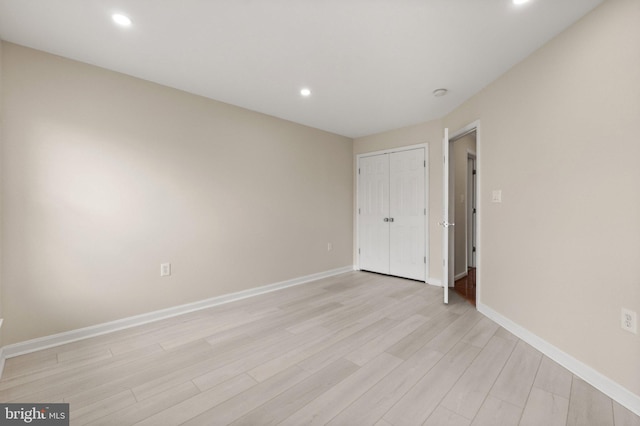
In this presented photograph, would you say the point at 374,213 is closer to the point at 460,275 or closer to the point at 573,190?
Answer: the point at 460,275

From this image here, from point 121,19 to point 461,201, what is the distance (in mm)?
4604

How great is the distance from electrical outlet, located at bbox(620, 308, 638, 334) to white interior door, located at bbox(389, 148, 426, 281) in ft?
8.05

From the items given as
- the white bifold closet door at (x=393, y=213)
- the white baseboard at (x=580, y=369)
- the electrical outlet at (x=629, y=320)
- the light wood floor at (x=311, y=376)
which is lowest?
the light wood floor at (x=311, y=376)

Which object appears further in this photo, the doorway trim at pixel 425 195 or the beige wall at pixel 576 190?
the doorway trim at pixel 425 195

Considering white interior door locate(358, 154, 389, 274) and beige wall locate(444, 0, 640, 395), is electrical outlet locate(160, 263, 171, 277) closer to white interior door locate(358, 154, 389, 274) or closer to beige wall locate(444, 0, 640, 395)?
white interior door locate(358, 154, 389, 274)

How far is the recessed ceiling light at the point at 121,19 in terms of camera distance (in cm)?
176

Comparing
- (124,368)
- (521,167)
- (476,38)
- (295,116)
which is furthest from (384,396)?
(295,116)

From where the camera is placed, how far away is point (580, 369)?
1.77 metres

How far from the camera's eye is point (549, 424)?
1356mm

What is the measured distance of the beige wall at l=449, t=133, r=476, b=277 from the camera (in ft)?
13.8

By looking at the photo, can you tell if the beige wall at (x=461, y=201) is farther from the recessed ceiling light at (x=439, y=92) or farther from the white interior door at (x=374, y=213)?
the recessed ceiling light at (x=439, y=92)

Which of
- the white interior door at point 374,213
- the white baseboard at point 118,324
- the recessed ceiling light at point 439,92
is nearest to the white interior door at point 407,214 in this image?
the white interior door at point 374,213

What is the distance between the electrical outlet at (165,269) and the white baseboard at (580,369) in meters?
3.30

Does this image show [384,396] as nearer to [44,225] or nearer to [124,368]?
[124,368]
